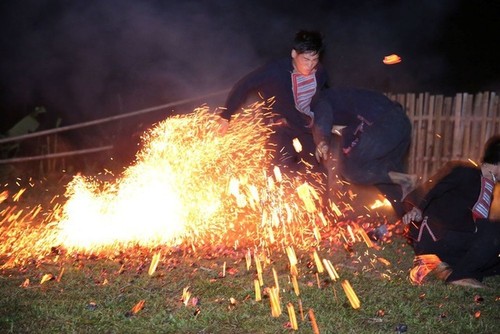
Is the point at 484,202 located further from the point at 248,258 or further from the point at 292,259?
the point at 248,258

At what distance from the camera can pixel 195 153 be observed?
23.3ft

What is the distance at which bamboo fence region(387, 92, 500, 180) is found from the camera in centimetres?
948

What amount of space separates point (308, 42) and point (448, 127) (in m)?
4.52

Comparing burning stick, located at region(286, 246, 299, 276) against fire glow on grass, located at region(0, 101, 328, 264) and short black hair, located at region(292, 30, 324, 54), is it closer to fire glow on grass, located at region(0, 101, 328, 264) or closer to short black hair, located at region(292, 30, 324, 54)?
fire glow on grass, located at region(0, 101, 328, 264)

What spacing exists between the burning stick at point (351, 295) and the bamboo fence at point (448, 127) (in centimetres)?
535

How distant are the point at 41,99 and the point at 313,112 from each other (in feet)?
27.0

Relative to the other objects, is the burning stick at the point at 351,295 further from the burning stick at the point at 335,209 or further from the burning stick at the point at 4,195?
the burning stick at the point at 4,195

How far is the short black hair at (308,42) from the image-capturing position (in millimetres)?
6355

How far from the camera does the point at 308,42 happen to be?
638cm

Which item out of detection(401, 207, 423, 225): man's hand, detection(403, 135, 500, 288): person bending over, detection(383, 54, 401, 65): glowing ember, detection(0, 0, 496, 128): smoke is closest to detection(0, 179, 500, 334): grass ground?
detection(403, 135, 500, 288): person bending over

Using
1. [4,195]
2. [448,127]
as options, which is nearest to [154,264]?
[4,195]

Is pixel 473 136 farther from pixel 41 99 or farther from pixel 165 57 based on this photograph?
pixel 41 99

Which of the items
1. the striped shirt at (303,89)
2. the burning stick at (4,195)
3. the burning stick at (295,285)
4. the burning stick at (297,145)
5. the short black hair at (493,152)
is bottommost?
the burning stick at (295,285)

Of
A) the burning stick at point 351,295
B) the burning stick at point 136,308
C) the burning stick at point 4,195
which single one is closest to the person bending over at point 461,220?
the burning stick at point 351,295
